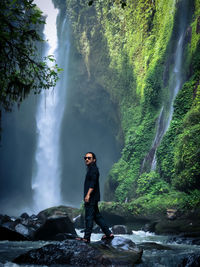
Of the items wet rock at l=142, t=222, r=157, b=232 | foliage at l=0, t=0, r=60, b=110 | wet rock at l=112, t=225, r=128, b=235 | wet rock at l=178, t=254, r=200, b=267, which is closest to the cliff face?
wet rock at l=142, t=222, r=157, b=232

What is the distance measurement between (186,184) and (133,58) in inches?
478

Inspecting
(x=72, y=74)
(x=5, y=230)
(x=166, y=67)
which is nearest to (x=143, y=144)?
(x=166, y=67)

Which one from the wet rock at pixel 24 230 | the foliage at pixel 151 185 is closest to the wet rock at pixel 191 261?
the wet rock at pixel 24 230

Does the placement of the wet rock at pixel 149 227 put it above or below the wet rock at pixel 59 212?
above

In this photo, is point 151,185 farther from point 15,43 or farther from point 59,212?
point 15,43

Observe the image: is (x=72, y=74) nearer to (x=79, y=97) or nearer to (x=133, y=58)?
(x=79, y=97)

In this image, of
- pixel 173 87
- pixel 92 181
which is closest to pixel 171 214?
pixel 92 181

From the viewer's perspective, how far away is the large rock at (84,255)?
383 centimetres

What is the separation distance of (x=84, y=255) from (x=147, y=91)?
46.1 ft

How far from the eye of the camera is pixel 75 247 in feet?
13.7

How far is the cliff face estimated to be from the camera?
11764mm

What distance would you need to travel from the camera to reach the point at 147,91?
1692cm

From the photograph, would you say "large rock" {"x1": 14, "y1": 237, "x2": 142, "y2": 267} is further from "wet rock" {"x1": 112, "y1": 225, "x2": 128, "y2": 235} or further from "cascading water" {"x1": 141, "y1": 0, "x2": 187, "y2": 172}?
"cascading water" {"x1": 141, "y1": 0, "x2": 187, "y2": 172}

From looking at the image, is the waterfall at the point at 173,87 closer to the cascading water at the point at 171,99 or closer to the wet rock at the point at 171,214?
the cascading water at the point at 171,99
